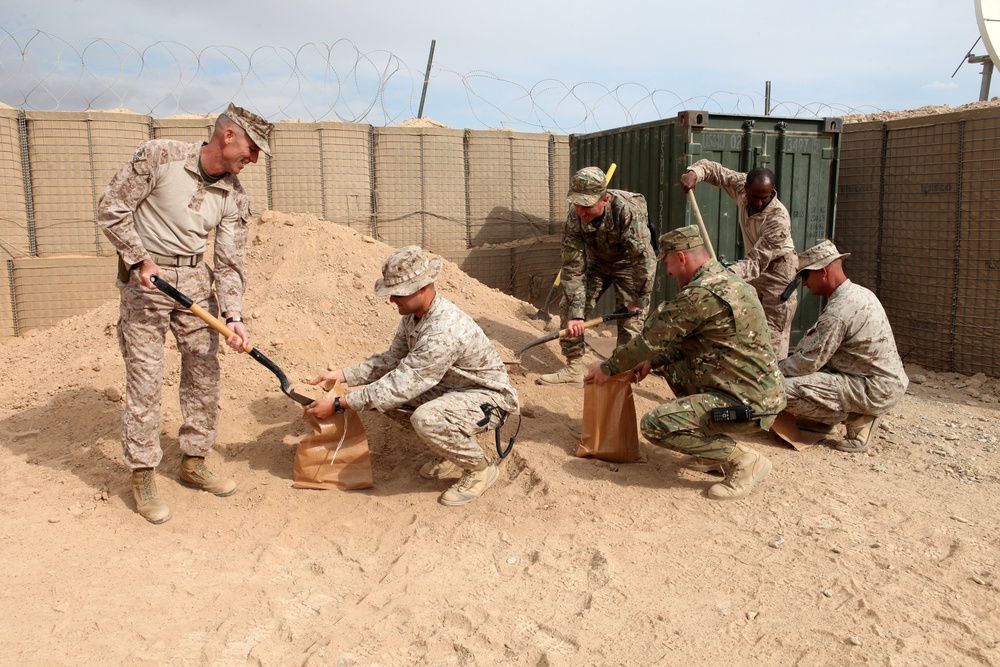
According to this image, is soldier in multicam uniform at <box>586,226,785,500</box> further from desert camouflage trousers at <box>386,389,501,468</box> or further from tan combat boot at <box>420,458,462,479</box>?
→ tan combat boot at <box>420,458,462,479</box>

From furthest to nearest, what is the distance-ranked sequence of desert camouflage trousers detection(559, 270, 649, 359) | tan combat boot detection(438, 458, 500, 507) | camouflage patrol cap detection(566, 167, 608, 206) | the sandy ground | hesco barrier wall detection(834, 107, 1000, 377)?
hesco barrier wall detection(834, 107, 1000, 377) < desert camouflage trousers detection(559, 270, 649, 359) < camouflage patrol cap detection(566, 167, 608, 206) < tan combat boot detection(438, 458, 500, 507) < the sandy ground

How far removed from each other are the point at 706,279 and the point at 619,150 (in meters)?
4.46

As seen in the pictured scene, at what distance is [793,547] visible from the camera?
3.55 m

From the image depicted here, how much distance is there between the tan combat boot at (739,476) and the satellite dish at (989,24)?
5.85 metres

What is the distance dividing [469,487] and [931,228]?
571cm

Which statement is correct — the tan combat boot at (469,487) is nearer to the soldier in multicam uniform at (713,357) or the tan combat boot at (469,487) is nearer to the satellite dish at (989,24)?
the soldier in multicam uniform at (713,357)

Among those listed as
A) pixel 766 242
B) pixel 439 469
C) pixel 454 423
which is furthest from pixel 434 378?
pixel 766 242

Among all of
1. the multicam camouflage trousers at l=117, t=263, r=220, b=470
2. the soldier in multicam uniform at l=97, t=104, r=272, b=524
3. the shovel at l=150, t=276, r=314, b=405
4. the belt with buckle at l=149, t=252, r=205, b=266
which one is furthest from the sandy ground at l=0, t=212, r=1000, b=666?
the belt with buckle at l=149, t=252, r=205, b=266

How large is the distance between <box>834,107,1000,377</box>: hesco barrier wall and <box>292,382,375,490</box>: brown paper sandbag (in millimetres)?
5835

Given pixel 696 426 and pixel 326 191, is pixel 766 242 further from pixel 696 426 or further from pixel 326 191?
pixel 326 191

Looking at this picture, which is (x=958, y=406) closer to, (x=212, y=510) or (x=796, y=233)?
(x=796, y=233)

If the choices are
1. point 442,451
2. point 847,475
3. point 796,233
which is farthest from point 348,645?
point 796,233

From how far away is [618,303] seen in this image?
632 cm

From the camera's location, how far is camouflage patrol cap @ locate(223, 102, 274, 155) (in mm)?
3742
